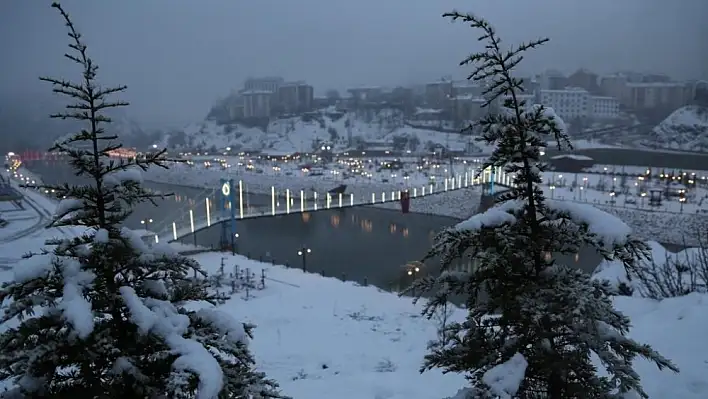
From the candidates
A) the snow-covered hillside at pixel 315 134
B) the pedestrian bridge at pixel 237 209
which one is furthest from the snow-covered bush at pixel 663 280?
the snow-covered hillside at pixel 315 134

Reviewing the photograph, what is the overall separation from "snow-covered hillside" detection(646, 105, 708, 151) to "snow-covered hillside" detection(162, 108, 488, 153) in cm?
1876

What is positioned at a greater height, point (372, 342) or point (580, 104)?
point (580, 104)

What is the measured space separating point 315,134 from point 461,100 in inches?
741

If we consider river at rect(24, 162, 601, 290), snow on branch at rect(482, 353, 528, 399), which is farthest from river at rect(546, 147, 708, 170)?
snow on branch at rect(482, 353, 528, 399)

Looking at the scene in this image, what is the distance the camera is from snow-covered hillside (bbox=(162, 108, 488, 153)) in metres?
58.3

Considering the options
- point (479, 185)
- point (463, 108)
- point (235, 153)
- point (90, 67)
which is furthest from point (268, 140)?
point (90, 67)

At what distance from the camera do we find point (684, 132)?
47.6 metres

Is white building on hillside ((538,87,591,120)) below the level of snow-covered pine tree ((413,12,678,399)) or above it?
above

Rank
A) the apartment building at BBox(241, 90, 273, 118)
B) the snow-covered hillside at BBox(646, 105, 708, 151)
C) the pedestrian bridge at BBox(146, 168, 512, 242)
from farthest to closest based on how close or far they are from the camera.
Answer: the apartment building at BBox(241, 90, 273, 118) < the snow-covered hillside at BBox(646, 105, 708, 151) < the pedestrian bridge at BBox(146, 168, 512, 242)

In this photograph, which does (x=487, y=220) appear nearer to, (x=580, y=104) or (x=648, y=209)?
(x=648, y=209)

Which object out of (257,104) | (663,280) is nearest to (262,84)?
(257,104)

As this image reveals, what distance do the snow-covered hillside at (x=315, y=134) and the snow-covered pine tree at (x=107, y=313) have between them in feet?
172

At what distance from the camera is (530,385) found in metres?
2.25

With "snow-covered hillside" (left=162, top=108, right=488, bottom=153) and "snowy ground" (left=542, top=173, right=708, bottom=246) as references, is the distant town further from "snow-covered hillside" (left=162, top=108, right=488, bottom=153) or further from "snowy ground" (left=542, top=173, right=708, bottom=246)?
"snowy ground" (left=542, top=173, right=708, bottom=246)
